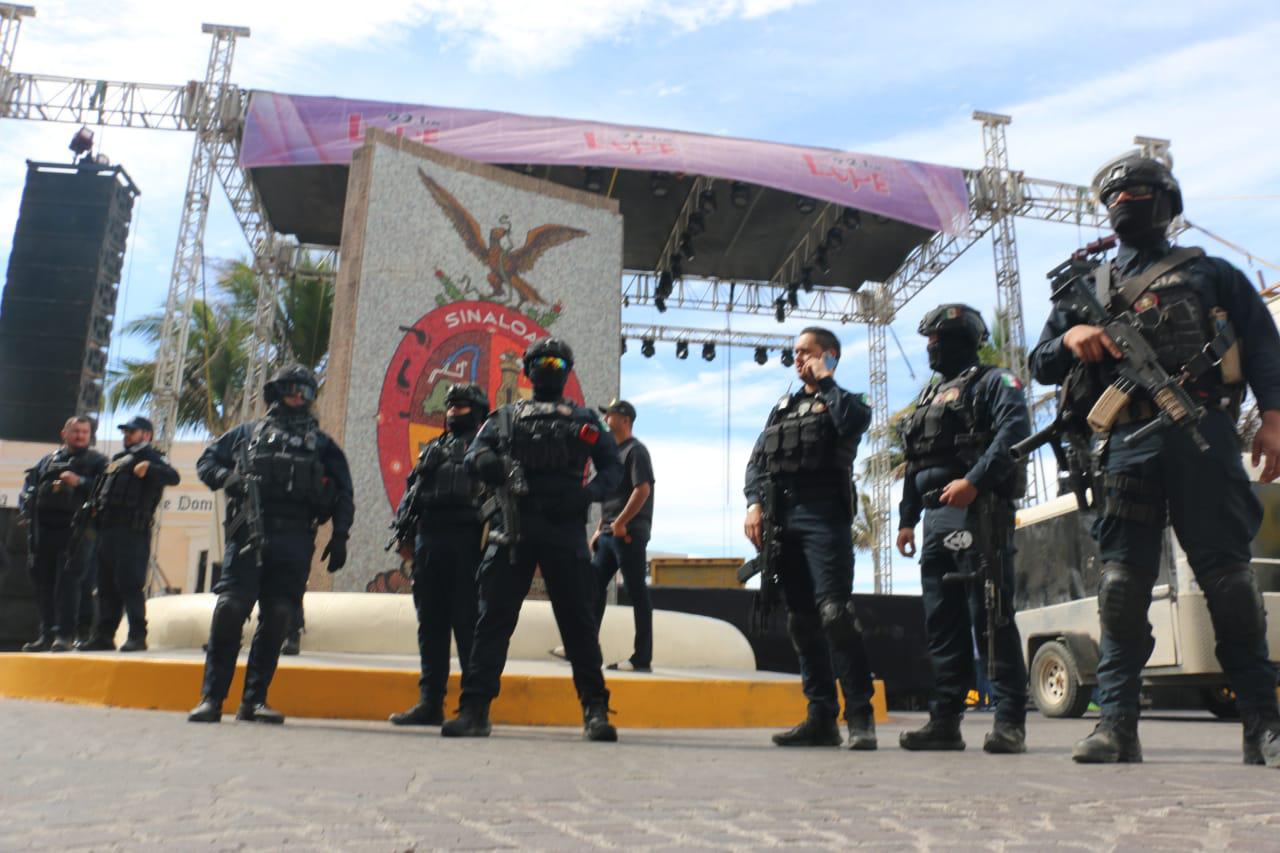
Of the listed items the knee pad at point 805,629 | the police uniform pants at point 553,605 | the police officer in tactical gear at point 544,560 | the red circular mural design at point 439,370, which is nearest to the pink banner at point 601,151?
the red circular mural design at point 439,370

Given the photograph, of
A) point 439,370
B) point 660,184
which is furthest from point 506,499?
point 660,184

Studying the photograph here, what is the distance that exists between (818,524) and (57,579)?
6.53 meters

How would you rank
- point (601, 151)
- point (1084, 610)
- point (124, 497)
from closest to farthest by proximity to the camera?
point (124, 497) < point (1084, 610) < point (601, 151)

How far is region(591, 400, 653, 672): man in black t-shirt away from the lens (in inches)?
249

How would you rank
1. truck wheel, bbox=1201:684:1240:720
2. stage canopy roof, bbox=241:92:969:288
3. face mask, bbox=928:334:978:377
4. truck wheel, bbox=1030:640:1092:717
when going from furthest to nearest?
stage canopy roof, bbox=241:92:969:288 → truck wheel, bbox=1030:640:1092:717 → truck wheel, bbox=1201:684:1240:720 → face mask, bbox=928:334:978:377

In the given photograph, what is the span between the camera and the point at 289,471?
4910 mm

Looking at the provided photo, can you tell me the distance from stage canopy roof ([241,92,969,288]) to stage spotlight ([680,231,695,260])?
249 millimetres

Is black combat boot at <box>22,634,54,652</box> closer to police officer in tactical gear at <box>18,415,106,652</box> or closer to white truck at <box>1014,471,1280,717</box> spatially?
police officer in tactical gear at <box>18,415,106,652</box>

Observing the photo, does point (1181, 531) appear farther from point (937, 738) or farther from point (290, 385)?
point (290, 385)

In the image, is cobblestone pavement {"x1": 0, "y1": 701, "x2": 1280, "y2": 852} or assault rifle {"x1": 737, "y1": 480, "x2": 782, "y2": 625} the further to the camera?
assault rifle {"x1": 737, "y1": 480, "x2": 782, "y2": 625}

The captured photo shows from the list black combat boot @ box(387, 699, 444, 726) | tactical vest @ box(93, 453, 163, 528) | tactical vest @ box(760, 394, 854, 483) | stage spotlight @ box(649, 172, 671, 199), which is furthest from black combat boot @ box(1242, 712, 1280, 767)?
stage spotlight @ box(649, 172, 671, 199)

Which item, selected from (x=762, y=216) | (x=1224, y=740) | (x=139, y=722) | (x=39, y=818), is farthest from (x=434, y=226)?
(x=762, y=216)

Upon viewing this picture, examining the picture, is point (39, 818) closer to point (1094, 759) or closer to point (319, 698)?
point (1094, 759)

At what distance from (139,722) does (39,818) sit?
2809mm
